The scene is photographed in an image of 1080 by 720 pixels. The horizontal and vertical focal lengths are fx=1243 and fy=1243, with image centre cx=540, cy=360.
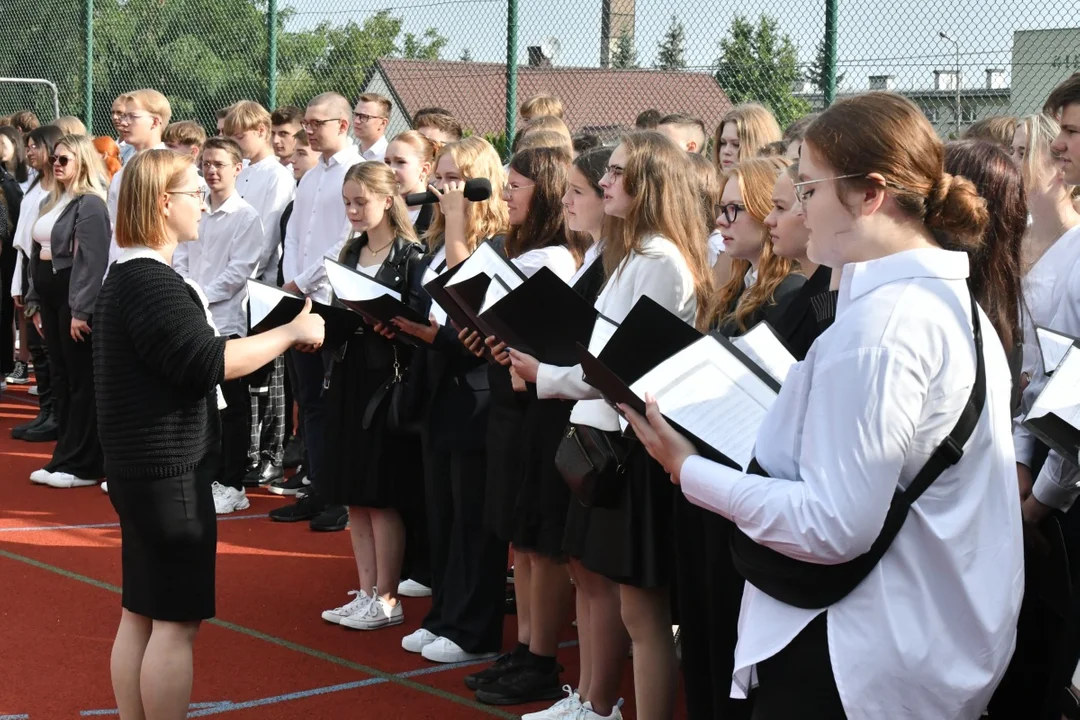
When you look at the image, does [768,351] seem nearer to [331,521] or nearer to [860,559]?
[860,559]

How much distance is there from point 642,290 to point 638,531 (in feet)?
2.44

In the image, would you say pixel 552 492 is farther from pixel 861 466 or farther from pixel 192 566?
pixel 861 466

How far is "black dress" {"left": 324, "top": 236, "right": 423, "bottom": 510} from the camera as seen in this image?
5457mm

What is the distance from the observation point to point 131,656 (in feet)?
12.1

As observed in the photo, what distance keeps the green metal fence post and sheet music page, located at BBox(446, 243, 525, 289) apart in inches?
141

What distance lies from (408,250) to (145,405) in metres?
2.23

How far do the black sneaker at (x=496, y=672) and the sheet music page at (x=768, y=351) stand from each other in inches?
95.7

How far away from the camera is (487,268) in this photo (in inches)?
171

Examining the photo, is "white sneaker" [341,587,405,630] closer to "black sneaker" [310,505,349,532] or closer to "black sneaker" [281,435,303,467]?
"black sneaker" [310,505,349,532]

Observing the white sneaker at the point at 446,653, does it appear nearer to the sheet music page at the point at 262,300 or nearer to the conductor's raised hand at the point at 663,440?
the sheet music page at the point at 262,300

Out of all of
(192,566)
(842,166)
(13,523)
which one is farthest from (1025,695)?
(13,523)

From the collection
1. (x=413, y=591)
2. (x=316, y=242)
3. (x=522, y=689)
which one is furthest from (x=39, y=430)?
(x=522, y=689)

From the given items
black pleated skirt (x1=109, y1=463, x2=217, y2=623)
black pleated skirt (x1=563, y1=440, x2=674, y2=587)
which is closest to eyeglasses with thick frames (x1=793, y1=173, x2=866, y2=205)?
black pleated skirt (x1=563, y1=440, x2=674, y2=587)

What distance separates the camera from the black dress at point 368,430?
5.46 m
